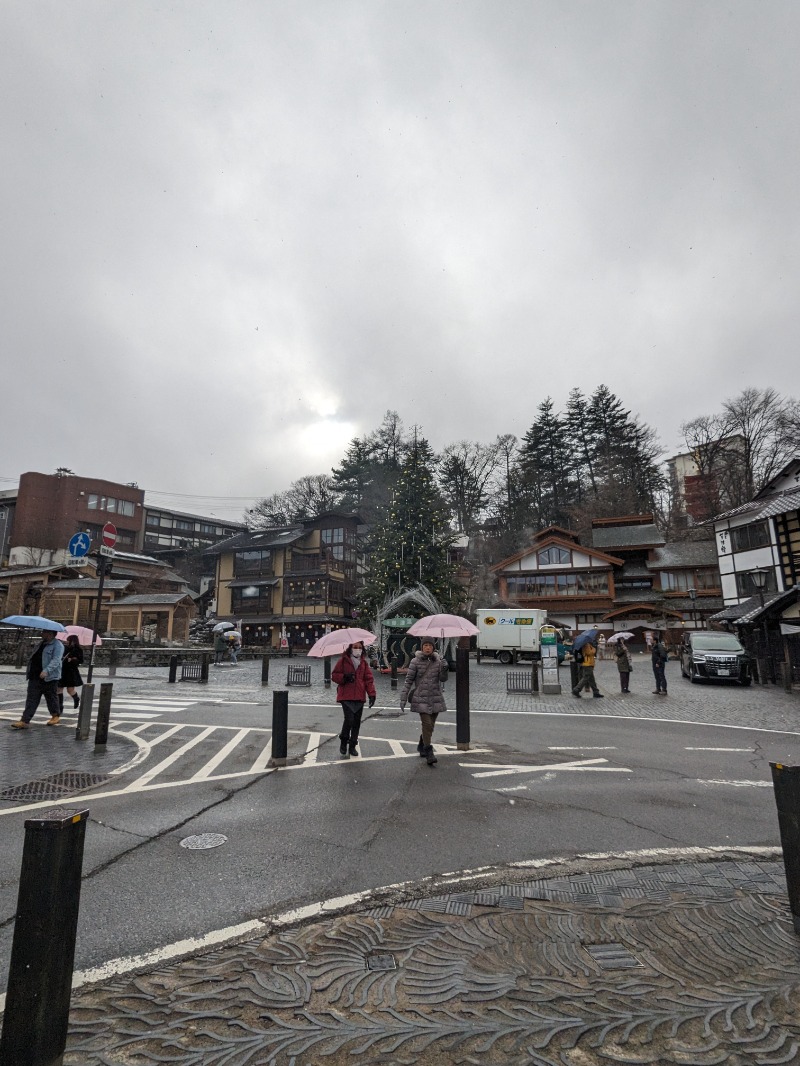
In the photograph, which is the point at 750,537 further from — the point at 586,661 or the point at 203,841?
the point at 203,841

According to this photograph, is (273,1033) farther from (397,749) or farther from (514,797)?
(397,749)

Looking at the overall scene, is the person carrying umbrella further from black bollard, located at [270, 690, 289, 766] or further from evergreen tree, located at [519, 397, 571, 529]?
evergreen tree, located at [519, 397, 571, 529]

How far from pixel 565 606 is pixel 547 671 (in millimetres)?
29388

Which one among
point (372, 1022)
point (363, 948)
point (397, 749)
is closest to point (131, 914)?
point (363, 948)

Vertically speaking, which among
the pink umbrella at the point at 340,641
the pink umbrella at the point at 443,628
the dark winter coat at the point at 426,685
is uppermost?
the pink umbrella at the point at 443,628

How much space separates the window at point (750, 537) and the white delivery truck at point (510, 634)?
14.6 m

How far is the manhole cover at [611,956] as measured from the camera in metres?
3.11

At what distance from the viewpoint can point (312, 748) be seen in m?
9.36

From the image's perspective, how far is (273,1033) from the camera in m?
2.58

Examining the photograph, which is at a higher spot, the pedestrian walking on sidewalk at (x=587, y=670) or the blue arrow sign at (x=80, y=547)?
the blue arrow sign at (x=80, y=547)


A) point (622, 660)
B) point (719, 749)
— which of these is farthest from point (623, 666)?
point (719, 749)

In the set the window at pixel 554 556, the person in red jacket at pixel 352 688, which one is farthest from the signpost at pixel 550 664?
the window at pixel 554 556

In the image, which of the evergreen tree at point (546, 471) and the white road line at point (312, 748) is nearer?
the white road line at point (312, 748)

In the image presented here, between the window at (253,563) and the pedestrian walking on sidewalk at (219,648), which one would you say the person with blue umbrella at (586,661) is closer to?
the pedestrian walking on sidewalk at (219,648)
